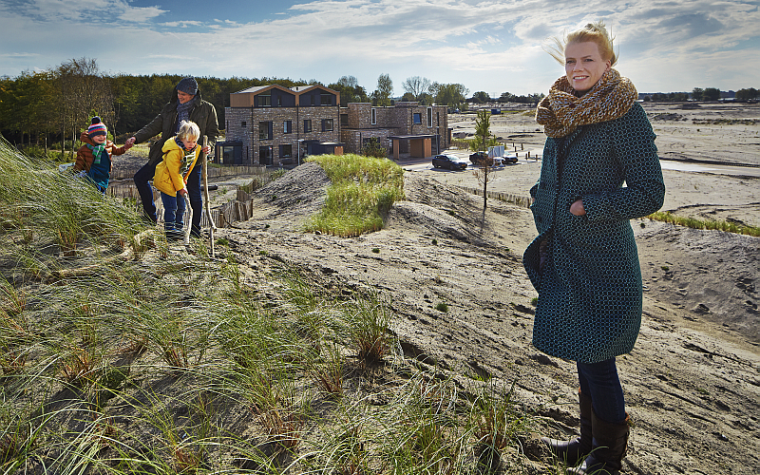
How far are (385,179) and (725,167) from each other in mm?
30586

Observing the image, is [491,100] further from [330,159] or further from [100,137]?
[100,137]

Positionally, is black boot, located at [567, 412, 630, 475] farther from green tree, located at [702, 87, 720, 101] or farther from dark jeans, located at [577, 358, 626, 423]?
green tree, located at [702, 87, 720, 101]

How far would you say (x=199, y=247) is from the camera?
463 centimetres

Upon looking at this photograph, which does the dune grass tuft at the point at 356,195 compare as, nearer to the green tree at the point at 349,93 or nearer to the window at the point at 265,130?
the window at the point at 265,130

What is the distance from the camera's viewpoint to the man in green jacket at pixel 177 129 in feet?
18.7

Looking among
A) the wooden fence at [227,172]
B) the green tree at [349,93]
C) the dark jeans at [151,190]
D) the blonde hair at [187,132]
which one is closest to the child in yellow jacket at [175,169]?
the blonde hair at [187,132]

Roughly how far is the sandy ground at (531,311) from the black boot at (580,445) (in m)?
0.10

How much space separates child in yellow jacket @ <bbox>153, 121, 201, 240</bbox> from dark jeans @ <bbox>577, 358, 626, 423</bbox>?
4238 millimetres

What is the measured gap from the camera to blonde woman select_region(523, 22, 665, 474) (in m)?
2.12

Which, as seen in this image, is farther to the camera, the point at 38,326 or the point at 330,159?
the point at 330,159

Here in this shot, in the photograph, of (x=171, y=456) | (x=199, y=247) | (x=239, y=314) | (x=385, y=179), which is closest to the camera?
(x=171, y=456)

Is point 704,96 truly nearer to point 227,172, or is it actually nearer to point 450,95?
point 450,95

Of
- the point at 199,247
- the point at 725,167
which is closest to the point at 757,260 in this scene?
the point at 199,247

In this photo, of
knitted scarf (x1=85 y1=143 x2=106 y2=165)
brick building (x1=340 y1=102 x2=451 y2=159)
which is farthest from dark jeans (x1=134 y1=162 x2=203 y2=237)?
brick building (x1=340 y1=102 x2=451 y2=159)
